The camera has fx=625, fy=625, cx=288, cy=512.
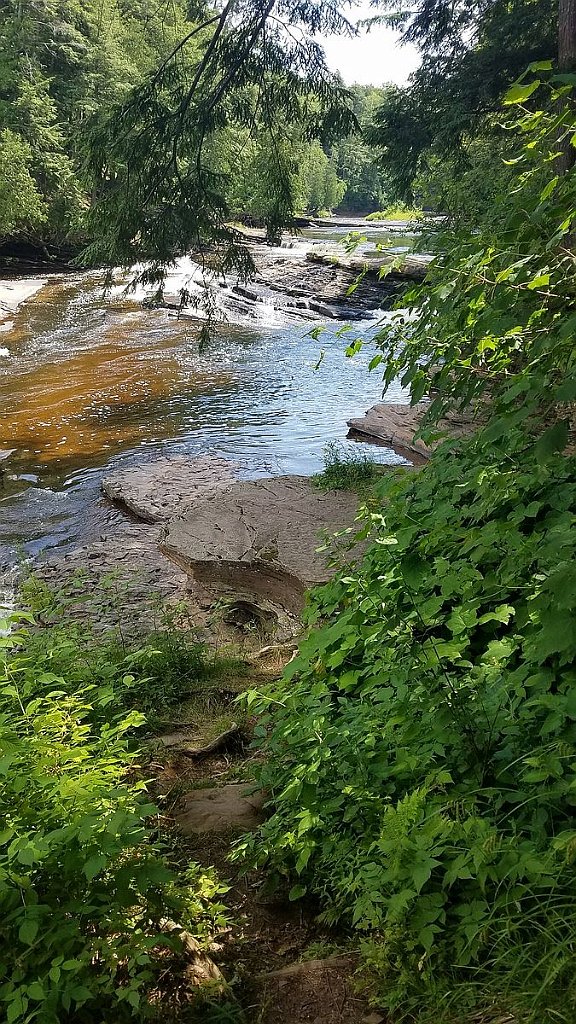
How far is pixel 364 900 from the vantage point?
6.04 feet

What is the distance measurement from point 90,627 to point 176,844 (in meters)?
2.63

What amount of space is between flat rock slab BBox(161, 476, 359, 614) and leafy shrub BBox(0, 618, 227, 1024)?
9.66 ft

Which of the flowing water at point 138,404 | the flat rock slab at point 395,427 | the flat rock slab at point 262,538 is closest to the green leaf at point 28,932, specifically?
the flat rock slab at point 262,538

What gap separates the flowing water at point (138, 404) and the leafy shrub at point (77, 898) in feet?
12.7

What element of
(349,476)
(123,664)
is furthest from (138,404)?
(123,664)

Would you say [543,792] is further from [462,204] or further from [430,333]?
[462,204]

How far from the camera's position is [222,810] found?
2.81m

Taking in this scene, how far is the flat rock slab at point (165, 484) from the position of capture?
23.2 ft

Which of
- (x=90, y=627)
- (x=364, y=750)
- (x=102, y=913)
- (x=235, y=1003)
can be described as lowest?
(x=90, y=627)

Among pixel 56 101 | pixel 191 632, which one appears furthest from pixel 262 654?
pixel 56 101

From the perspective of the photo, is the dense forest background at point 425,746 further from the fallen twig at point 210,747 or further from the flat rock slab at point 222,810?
the fallen twig at point 210,747

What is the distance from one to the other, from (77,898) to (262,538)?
13.6 ft

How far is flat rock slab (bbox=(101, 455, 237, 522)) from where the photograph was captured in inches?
278

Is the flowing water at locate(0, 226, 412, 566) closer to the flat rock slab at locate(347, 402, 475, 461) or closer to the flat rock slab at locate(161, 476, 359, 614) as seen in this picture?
the flat rock slab at locate(347, 402, 475, 461)
